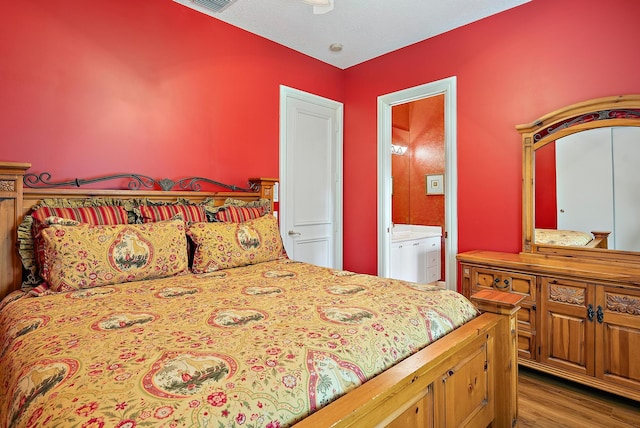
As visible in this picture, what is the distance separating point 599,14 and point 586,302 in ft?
6.35

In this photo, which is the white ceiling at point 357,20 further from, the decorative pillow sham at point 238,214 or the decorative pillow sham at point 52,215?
the decorative pillow sham at point 52,215

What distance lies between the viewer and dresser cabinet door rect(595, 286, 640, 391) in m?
2.00

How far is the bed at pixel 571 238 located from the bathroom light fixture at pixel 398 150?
2862mm

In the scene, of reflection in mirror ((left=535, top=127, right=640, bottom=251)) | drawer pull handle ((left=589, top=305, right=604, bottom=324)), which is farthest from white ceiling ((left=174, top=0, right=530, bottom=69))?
drawer pull handle ((left=589, top=305, right=604, bottom=324))

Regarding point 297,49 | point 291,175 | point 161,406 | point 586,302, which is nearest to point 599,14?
point 586,302

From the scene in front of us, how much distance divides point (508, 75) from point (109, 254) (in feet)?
10.1

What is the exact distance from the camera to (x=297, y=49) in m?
3.58

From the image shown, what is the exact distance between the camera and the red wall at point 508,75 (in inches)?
94.3

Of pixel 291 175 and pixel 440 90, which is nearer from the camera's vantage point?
pixel 440 90

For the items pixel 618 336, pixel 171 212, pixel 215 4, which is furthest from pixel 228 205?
pixel 618 336

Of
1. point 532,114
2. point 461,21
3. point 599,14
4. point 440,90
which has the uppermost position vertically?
point 461,21

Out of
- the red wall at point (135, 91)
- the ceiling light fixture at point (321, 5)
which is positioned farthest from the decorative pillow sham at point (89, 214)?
the ceiling light fixture at point (321, 5)

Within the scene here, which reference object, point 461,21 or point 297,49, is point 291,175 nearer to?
point 297,49

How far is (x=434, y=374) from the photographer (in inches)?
48.2
